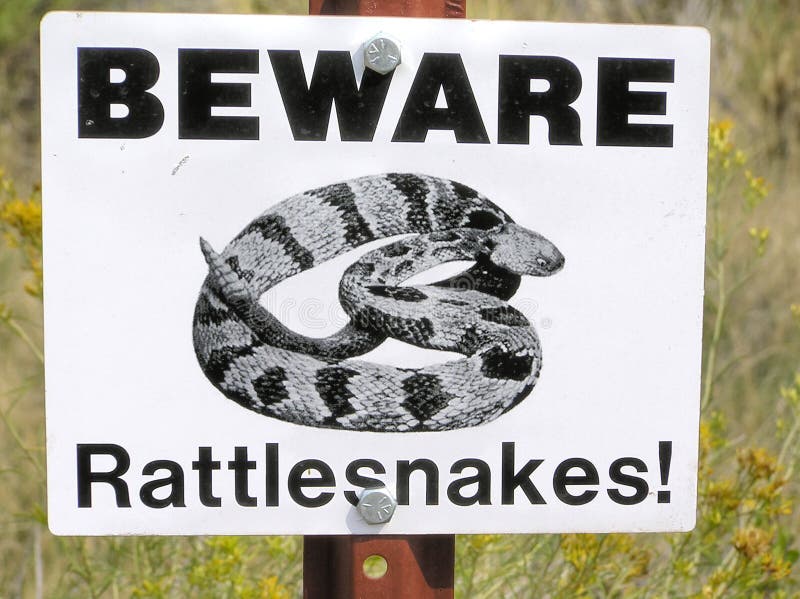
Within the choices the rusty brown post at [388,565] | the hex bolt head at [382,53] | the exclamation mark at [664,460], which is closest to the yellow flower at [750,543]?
the exclamation mark at [664,460]

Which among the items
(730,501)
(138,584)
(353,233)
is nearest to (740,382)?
(730,501)

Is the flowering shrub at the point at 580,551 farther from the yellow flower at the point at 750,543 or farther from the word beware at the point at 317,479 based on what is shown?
the word beware at the point at 317,479

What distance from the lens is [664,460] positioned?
128 cm

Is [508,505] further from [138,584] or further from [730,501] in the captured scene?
[138,584]

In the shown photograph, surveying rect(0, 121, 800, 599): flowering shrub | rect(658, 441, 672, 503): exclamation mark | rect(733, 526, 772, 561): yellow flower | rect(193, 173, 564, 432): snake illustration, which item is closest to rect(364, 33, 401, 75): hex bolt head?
rect(193, 173, 564, 432): snake illustration

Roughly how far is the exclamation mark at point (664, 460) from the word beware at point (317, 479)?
0.04 metres

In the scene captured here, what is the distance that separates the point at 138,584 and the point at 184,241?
949mm

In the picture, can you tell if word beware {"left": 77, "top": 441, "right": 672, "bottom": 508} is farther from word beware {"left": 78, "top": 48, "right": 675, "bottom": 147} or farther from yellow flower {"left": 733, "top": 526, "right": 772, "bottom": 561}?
yellow flower {"left": 733, "top": 526, "right": 772, "bottom": 561}

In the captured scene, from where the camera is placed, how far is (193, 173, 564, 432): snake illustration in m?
1.22

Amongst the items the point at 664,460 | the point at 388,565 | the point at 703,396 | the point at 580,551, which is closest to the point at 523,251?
the point at 664,460

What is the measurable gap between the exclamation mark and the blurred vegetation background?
1.55 ft

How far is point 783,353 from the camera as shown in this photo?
12.1 ft

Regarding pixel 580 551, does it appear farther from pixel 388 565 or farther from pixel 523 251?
pixel 523 251

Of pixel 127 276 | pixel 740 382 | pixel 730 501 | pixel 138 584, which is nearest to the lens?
pixel 127 276
